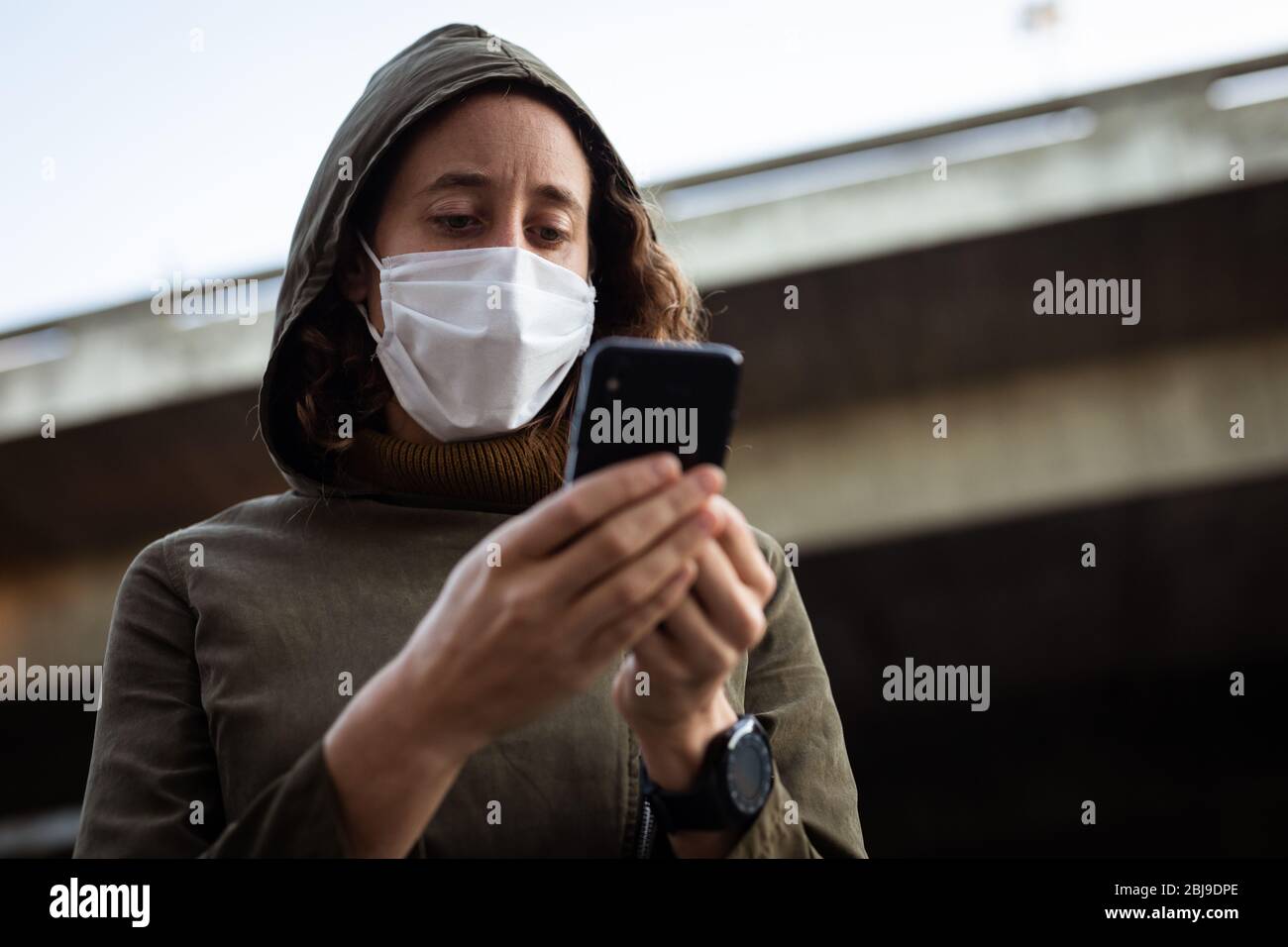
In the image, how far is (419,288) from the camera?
7.22 ft

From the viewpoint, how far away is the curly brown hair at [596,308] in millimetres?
2238

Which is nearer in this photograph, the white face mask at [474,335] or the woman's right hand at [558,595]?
the woman's right hand at [558,595]

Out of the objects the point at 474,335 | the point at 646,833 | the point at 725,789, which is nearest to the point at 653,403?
the point at 725,789

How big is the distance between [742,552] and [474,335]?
3.29 feet

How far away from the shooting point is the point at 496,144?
2.13m

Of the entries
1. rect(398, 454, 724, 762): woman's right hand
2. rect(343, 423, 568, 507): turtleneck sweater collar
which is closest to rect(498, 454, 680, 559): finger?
rect(398, 454, 724, 762): woman's right hand

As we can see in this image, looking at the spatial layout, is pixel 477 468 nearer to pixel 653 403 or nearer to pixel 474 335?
pixel 474 335

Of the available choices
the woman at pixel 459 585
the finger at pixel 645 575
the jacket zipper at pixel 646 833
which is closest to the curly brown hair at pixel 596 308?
the woman at pixel 459 585

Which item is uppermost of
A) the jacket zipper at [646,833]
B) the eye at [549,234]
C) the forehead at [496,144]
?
the forehead at [496,144]

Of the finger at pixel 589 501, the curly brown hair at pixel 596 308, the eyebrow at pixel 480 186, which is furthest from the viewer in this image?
the curly brown hair at pixel 596 308

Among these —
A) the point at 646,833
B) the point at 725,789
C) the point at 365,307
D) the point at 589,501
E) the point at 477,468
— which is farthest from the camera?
the point at 365,307

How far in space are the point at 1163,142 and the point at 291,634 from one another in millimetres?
7498

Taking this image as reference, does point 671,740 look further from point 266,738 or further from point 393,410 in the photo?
point 393,410

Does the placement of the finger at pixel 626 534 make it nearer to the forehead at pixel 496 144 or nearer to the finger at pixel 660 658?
the finger at pixel 660 658
